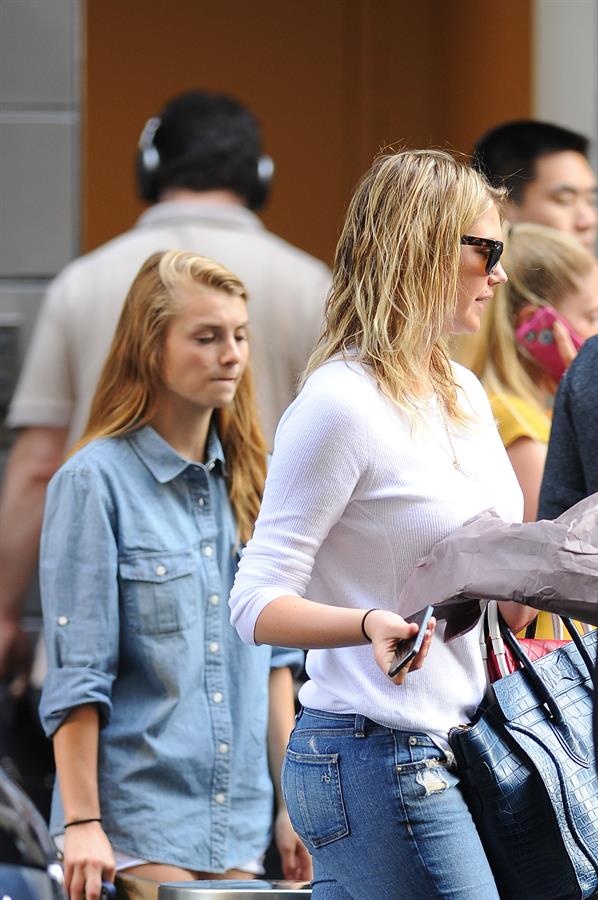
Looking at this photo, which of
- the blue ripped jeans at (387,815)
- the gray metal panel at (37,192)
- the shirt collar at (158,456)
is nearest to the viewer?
the blue ripped jeans at (387,815)

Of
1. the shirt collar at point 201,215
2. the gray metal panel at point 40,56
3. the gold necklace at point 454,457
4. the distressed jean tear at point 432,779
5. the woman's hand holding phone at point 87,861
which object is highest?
the gray metal panel at point 40,56

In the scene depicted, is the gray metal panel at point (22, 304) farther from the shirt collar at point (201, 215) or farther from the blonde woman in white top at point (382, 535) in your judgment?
the blonde woman in white top at point (382, 535)

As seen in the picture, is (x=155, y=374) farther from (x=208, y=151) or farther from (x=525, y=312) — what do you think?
(x=208, y=151)

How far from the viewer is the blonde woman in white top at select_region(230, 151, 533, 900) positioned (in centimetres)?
205

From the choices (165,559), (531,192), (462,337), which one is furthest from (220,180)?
(165,559)

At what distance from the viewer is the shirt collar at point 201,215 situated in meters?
4.07

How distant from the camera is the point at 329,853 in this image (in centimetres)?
213

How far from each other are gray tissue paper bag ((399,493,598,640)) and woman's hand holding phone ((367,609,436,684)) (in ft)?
0.37

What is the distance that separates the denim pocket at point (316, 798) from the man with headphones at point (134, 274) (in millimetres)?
1805

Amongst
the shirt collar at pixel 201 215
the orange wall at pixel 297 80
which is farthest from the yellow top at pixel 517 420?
the orange wall at pixel 297 80

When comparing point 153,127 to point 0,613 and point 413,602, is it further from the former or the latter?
point 413,602

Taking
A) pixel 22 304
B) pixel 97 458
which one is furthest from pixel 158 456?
pixel 22 304

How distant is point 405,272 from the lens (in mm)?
2191

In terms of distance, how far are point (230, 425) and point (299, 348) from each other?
915mm
